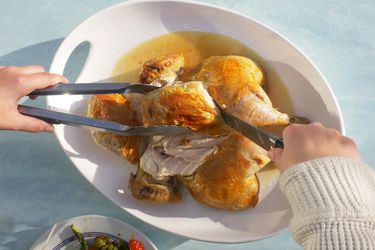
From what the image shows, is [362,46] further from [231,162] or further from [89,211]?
[89,211]

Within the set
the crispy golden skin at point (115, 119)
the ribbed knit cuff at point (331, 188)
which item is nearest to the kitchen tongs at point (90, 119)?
the crispy golden skin at point (115, 119)

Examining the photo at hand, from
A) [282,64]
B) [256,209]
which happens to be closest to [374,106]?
[282,64]

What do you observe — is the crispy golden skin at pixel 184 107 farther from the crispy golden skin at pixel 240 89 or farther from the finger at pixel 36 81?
the finger at pixel 36 81

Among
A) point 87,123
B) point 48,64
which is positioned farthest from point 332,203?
point 48,64

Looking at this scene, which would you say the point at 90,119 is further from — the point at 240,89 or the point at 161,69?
the point at 240,89

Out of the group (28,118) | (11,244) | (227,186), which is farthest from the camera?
(11,244)

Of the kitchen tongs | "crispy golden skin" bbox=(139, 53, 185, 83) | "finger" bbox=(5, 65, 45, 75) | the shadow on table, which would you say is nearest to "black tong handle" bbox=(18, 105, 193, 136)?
the kitchen tongs

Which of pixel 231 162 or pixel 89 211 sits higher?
pixel 231 162
